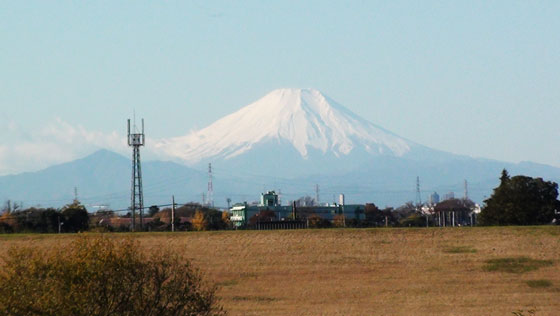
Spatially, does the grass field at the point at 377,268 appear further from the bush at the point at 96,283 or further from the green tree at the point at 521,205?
the green tree at the point at 521,205

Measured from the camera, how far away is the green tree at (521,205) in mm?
98312

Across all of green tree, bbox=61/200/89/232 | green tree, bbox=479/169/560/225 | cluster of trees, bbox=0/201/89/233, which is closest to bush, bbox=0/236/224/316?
green tree, bbox=479/169/560/225

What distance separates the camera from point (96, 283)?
3931 centimetres

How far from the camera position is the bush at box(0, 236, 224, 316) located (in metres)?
37.7

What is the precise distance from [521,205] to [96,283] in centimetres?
6646

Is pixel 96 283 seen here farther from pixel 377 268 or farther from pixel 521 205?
pixel 521 205

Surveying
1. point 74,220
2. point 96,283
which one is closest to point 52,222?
point 74,220

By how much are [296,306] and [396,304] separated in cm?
564

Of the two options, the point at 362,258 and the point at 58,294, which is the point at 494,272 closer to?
the point at 362,258

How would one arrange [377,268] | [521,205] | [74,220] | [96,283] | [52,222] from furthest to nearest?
[74,220] → [52,222] → [521,205] → [377,268] → [96,283]

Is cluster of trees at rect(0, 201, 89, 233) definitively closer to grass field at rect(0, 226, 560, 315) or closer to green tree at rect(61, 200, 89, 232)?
green tree at rect(61, 200, 89, 232)

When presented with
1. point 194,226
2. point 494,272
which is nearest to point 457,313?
point 494,272

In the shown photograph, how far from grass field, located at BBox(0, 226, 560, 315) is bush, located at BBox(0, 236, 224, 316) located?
11.2m

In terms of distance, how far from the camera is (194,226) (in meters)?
137
